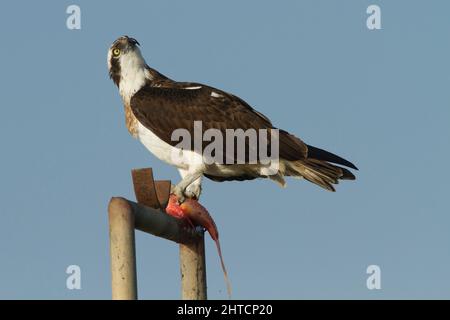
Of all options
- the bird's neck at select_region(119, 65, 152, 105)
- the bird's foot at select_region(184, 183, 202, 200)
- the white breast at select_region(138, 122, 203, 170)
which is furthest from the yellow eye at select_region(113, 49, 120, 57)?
the bird's foot at select_region(184, 183, 202, 200)

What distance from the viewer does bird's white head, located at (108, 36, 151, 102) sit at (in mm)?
11141

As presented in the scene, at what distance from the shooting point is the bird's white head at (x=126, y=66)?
11141mm

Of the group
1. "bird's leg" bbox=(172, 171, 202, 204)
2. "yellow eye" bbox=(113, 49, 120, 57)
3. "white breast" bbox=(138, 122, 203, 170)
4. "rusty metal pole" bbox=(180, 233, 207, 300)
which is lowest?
Answer: "rusty metal pole" bbox=(180, 233, 207, 300)

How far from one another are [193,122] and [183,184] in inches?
51.5

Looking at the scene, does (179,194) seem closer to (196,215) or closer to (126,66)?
(196,215)

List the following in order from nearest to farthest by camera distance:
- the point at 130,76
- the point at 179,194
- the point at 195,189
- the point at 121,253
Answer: the point at 121,253
the point at 179,194
the point at 195,189
the point at 130,76

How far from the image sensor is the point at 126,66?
36.6 ft

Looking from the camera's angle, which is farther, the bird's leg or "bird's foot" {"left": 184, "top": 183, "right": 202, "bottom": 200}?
"bird's foot" {"left": 184, "top": 183, "right": 202, "bottom": 200}

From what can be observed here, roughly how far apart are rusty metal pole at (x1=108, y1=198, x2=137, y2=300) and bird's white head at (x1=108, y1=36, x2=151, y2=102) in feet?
16.7

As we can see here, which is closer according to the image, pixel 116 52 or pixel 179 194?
pixel 179 194

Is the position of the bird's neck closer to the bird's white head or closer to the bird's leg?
the bird's white head

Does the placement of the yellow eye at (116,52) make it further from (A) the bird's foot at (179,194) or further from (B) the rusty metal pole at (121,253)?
(B) the rusty metal pole at (121,253)

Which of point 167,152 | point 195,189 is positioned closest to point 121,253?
point 195,189
